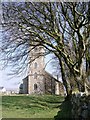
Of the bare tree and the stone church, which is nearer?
the bare tree

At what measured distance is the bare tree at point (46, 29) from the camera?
25.0ft

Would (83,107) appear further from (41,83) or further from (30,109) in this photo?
(41,83)

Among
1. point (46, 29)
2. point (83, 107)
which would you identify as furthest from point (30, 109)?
point (83, 107)

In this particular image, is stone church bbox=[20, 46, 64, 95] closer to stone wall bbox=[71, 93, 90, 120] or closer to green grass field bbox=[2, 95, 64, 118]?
green grass field bbox=[2, 95, 64, 118]

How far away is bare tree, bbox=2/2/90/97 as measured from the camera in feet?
25.0

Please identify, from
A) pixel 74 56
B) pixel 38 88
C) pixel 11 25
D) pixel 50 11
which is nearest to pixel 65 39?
pixel 74 56

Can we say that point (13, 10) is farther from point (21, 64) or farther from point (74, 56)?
point (74, 56)

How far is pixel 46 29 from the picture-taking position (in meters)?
8.20

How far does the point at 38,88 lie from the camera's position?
25312mm

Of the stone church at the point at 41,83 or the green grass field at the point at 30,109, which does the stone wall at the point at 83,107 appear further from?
the stone church at the point at 41,83

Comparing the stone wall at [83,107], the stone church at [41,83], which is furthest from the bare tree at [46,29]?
the stone church at [41,83]

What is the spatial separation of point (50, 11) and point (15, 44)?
134cm

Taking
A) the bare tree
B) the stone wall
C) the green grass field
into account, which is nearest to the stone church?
the green grass field

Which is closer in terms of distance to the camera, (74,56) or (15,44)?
(15,44)
